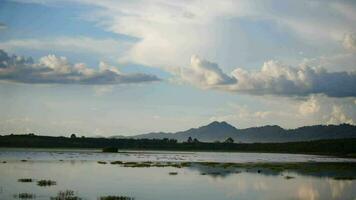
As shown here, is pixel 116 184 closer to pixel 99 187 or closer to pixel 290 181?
pixel 99 187

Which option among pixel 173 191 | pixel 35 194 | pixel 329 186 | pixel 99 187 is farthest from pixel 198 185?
pixel 35 194

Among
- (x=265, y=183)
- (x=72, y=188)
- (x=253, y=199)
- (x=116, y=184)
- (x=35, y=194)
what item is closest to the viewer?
(x=35, y=194)

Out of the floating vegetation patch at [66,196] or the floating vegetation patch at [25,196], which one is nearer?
the floating vegetation patch at [66,196]

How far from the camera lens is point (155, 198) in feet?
151

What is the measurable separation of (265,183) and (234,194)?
13688 millimetres

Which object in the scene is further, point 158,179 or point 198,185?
point 158,179

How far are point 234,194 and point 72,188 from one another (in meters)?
16.3

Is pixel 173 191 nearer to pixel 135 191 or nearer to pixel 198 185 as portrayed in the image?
pixel 135 191

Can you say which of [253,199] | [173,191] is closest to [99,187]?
[173,191]

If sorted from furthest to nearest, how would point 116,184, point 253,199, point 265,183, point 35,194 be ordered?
point 265,183 < point 116,184 < point 253,199 < point 35,194

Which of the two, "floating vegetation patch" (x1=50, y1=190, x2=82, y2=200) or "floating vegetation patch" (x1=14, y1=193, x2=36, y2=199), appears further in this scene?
"floating vegetation patch" (x1=14, y1=193, x2=36, y2=199)

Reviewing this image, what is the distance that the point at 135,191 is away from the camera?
51.2m

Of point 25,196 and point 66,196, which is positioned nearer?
point 25,196

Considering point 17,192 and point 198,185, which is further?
point 198,185
